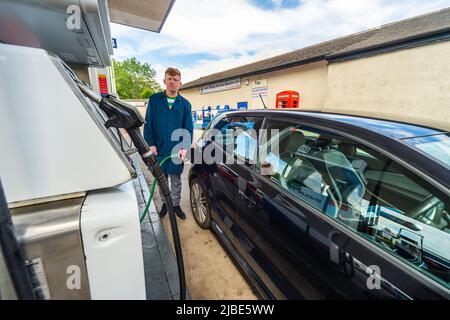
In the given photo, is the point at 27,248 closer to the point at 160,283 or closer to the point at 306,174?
the point at 160,283

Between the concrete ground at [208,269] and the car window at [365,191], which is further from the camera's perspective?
the concrete ground at [208,269]

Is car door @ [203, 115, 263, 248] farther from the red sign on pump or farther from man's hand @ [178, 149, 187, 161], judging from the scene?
the red sign on pump

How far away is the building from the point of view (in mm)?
5121

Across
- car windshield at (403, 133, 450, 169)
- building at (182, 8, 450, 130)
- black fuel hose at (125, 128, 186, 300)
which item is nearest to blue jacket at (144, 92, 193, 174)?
black fuel hose at (125, 128, 186, 300)

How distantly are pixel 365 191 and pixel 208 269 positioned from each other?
159 cm

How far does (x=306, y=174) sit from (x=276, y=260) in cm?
66

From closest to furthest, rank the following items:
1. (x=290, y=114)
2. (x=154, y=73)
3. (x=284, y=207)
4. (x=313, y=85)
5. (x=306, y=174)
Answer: (x=284, y=207), (x=306, y=174), (x=290, y=114), (x=313, y=85), (x=154, y=73)

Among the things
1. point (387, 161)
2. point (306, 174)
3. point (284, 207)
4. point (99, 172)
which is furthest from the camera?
point (306, 174)

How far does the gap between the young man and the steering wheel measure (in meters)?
2.13

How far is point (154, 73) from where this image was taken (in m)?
40.8

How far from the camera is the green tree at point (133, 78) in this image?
36062mm

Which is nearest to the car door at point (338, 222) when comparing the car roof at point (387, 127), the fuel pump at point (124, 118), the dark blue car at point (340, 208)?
the dark blue car at point (340, 208)

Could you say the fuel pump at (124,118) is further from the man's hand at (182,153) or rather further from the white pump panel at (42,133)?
the man's hand at (182,153)
